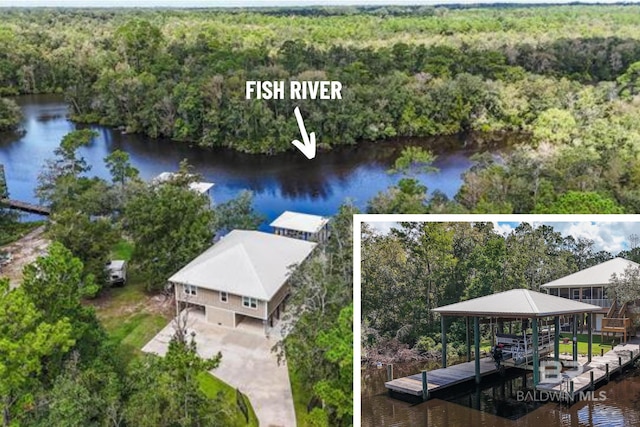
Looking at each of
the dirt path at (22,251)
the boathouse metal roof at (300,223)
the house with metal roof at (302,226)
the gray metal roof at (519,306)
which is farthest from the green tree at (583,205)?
the dirt path at (22,251)

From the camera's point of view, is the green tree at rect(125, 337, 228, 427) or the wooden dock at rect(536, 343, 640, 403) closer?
the wooden dock at rect(536, 343, 640, 403)

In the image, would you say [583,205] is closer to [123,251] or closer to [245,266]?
[245,266]

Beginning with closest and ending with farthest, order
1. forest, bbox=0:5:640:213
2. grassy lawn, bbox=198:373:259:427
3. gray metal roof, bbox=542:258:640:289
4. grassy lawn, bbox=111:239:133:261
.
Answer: gray metal roof, bbox=542:258:640:289 < grassy lawn, bbox=198:373:259:427 < grassy lawn, bbox=111:239:133:261 < forest, bbox=0:5:640:213

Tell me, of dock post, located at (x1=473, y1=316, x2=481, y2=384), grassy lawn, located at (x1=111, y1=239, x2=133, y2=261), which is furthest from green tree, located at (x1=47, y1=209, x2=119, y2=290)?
dock post, located at (x1=473, y1=316, x2=481, y2=384)

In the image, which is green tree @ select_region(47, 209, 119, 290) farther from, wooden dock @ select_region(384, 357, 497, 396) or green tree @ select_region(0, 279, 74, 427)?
wooden dock @ select_region(384, 357, 497, 396)

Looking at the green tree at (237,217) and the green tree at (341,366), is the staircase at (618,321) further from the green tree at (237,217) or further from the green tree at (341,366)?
the green tree at (237,217)

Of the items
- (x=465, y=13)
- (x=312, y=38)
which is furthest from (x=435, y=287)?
(x=465, y=13)
